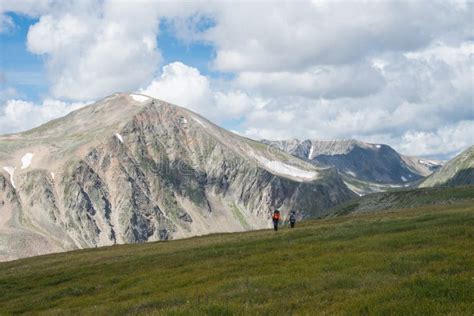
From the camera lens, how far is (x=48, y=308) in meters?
27.3

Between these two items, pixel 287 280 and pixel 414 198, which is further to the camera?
pixel 414 198

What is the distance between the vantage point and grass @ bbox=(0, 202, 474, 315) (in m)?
15.6

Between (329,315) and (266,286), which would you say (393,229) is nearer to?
(266,286)

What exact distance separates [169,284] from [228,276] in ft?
10.8

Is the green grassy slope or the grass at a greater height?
the grass

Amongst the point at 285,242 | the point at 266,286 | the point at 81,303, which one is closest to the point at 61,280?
the point at 81,303

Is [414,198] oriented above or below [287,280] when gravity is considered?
below

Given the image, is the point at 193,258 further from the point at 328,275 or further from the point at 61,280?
the point at 328,275

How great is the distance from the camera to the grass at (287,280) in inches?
615

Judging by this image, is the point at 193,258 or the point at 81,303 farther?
the point at 193,258

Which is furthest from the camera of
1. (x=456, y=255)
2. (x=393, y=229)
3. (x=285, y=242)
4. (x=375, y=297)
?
(x=285, y=242)

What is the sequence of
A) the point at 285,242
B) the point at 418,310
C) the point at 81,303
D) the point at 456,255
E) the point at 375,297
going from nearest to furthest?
the point at 418,310
the point at 375,297
the point at 456,255
the point at 81,303
the point at 285,242

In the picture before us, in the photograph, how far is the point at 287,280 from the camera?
21.8 metres

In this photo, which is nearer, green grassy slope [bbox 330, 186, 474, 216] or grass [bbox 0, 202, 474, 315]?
grass [bbox 0, 202, 474, 315]
